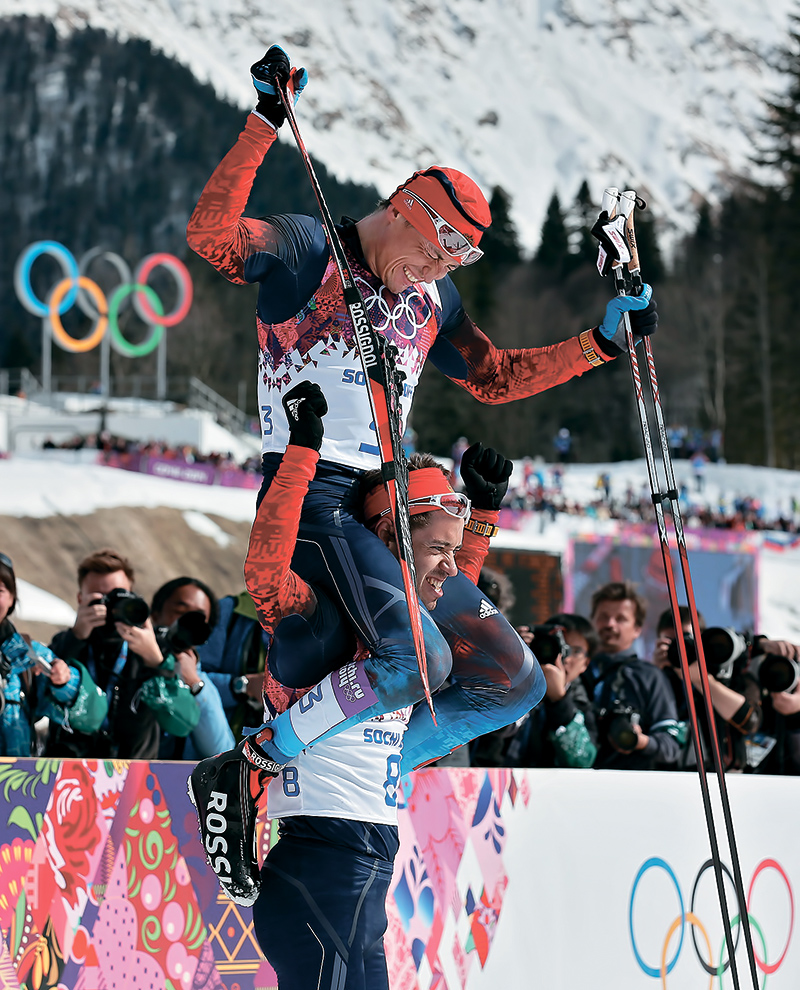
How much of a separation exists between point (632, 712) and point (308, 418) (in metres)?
2.26

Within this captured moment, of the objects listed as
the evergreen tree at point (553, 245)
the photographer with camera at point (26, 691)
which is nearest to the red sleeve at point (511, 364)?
the photographer with camera at point (26, 691)

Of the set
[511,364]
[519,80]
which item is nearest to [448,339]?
[511,364]

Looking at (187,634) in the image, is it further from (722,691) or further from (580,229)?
(580,229)

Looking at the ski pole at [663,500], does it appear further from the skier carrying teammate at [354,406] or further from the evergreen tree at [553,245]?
the evergreen tree at [553,245]

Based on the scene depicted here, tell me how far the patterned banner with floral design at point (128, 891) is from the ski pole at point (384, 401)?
68 centimetres

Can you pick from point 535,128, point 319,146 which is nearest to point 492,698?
point 319,146

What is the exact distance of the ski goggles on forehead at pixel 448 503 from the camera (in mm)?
2705

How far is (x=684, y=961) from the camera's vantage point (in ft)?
12.0

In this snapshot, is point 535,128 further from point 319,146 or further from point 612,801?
point 612,801

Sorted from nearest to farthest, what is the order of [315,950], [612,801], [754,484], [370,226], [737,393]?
[315,950], [370,226], [612,801], [754,484], [737,393]

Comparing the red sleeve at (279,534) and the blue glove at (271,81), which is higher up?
the blue glove at (271,81)

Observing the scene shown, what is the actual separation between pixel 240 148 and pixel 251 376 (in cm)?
5959

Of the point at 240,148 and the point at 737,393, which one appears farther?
the point at 737,393

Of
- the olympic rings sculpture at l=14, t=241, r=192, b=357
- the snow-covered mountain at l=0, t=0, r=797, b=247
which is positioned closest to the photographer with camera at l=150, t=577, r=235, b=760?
the olympic rings sculpture at l=14, t=241, r=192, b=357
